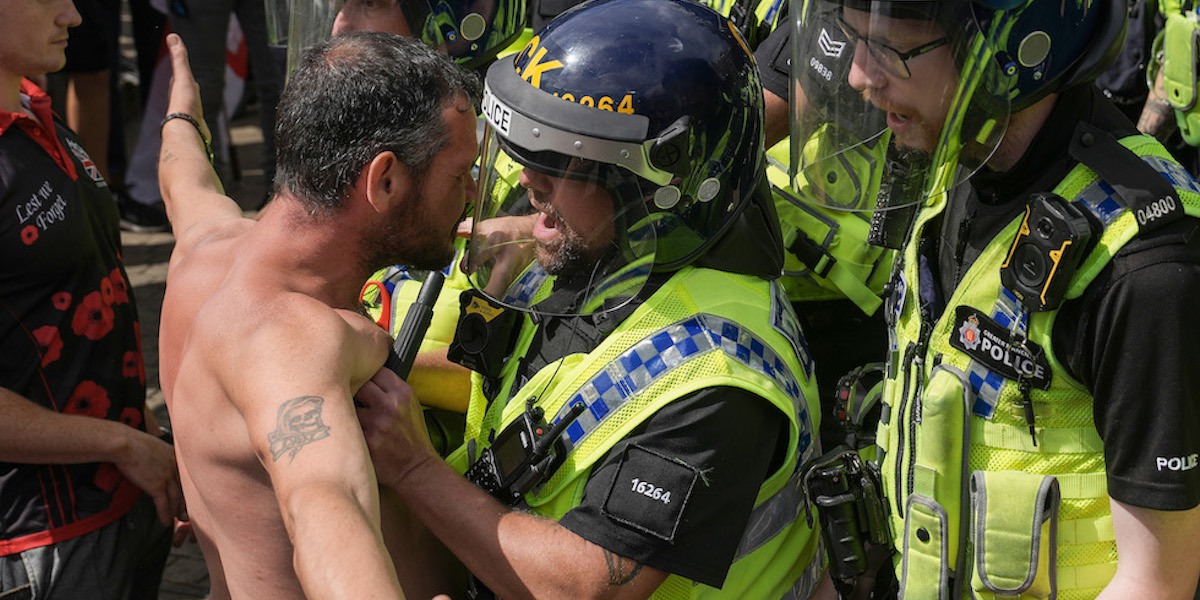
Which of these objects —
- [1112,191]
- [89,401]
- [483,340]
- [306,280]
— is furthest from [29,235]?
[1112,191]

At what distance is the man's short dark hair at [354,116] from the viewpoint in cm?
214

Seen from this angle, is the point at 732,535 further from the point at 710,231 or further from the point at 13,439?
the point at 13,439

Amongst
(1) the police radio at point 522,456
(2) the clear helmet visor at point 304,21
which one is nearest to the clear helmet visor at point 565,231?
(1) the police radio at point 522,456

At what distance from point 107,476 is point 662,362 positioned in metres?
1.64

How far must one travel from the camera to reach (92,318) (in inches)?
112

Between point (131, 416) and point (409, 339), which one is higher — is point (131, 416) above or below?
below

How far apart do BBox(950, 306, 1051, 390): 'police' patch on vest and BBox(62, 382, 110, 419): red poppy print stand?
2.11 meters

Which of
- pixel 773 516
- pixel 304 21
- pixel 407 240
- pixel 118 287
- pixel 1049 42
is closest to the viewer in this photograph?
pixel 1049 42

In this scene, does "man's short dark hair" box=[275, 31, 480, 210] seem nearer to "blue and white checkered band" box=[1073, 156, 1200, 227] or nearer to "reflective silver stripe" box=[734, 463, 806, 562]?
"reflective silver stripe" box=[734, 463, 806, 562]

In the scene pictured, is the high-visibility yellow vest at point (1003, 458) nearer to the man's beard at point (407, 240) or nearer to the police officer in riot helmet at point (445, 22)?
the man's beard at point (407, 240)

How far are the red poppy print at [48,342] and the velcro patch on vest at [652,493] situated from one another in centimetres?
160

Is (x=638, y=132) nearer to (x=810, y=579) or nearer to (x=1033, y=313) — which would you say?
(x=1033, y=313)

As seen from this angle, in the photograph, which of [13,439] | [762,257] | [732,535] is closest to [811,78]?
[762,257]

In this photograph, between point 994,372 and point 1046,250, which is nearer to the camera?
point 1046,250
